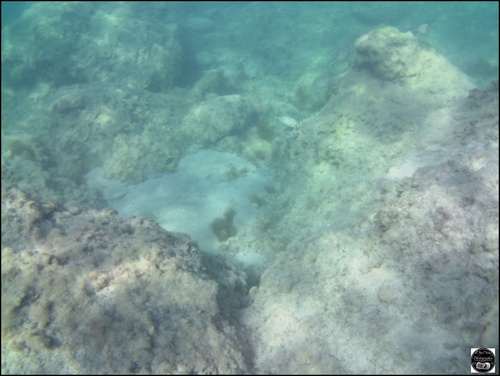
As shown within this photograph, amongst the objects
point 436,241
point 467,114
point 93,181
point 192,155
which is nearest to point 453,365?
point 436,241

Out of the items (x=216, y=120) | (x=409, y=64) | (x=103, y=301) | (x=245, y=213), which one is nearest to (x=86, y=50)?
(x=216, y=120)

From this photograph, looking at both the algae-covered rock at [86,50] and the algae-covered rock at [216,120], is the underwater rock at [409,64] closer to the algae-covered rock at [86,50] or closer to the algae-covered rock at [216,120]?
the algae-covered rock at [216,120]

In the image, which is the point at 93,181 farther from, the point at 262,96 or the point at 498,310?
the point at 498,310

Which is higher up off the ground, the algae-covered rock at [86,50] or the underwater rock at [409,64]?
the underwater rock at [409,64]

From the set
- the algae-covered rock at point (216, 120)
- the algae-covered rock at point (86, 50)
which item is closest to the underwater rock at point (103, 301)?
the algae-covered rock at point (216, 120)

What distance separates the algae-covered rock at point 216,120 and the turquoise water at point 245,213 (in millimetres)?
52

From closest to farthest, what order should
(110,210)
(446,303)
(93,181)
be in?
(446,303), (110,210), (93,181)

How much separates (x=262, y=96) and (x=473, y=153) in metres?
7.67

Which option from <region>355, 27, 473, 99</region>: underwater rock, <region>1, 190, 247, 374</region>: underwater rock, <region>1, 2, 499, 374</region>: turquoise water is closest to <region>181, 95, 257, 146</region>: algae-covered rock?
<region>1, 2, 499, 374</region>: turquoise water

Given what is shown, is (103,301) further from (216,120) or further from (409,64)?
(409,64)

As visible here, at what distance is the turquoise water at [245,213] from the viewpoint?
2.53 m

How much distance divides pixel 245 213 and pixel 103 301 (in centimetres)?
346

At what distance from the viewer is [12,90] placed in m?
11.9

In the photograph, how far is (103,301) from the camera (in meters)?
2.69
